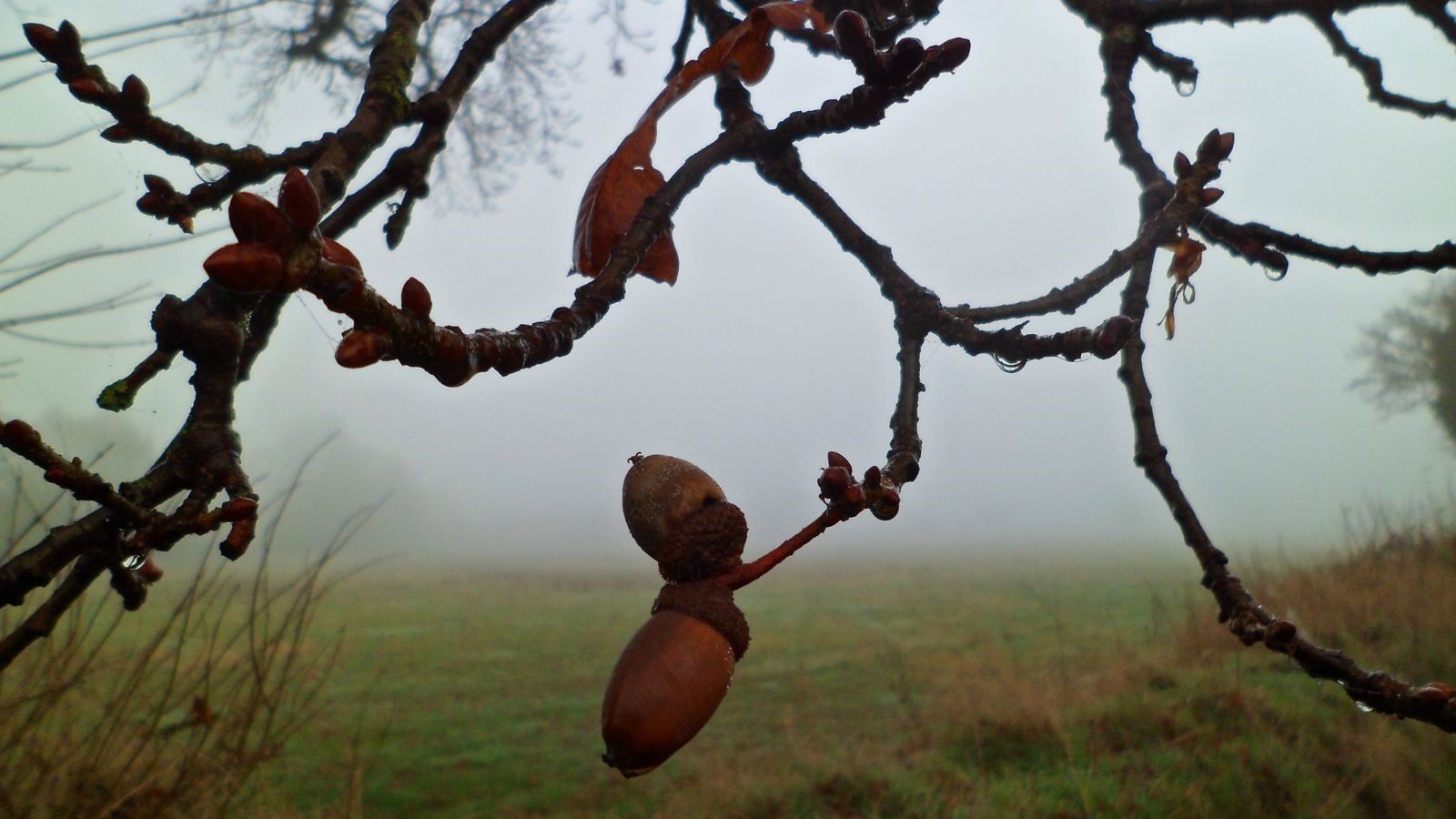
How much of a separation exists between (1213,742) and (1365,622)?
248 centimetres

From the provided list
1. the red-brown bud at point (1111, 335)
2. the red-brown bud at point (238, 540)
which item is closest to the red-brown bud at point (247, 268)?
the red-brown bud at point (238, 540)

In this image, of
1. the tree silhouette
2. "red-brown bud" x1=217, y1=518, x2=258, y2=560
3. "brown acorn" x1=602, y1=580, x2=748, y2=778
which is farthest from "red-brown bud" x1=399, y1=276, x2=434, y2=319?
"brown acorn" x1=602, y1=580, x2=748, y2=778

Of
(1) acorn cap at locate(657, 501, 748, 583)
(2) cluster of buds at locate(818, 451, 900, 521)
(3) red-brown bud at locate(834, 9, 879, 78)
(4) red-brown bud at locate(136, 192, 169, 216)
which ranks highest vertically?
(3) red-brown bud at locate(834, 9, 879, 78)

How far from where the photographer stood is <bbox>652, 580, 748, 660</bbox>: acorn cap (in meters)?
0.72

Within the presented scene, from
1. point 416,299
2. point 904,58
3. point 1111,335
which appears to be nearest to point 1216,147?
point 1111,335

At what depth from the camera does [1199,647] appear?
6.19m

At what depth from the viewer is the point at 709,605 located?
2.38ft

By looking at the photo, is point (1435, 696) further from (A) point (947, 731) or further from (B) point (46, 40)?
(A) point (947, 731)

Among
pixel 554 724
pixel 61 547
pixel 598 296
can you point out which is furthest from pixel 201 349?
pixel 554 724

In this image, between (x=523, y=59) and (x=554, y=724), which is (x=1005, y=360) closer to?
(x=554, y=724)

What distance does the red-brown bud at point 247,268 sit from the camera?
1.09 feet

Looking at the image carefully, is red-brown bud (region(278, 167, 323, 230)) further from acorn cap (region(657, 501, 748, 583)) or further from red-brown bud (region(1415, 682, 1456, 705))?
red-brown bud (region(1415, 682, 1456, 705))

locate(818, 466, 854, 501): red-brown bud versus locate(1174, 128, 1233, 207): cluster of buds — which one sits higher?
locate(1174, 128, 1233, 207): cluster of buds

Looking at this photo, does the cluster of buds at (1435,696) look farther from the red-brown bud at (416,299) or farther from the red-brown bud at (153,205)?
the red-brown bud at (153,205)
